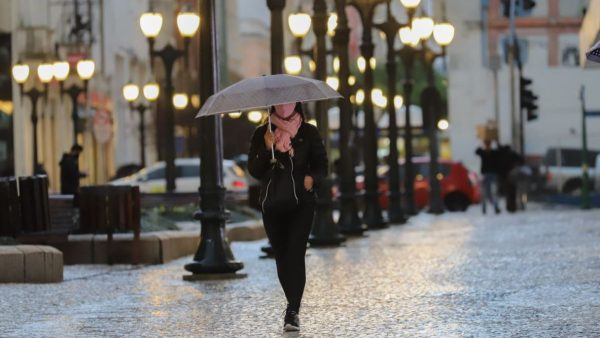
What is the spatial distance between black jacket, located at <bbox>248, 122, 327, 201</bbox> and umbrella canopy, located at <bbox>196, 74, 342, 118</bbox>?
194mm

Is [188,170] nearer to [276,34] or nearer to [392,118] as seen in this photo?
[392,118]

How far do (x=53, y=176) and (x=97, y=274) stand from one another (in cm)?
3758

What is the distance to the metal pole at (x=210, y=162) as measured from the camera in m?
17.3

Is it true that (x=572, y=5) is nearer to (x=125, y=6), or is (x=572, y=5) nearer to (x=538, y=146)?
(x=538, y=146)

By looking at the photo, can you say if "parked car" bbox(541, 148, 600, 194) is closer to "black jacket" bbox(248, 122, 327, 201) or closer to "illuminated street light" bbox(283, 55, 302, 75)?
"illuminated street light" bbox(283, 55, 302, 75)

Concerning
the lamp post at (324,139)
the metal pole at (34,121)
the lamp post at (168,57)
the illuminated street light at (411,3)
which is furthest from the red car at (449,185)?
the lamp post at (324,139)

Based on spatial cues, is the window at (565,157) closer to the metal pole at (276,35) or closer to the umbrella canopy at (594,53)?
the metal pole at (276,35)

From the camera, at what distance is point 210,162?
17359 millimetres

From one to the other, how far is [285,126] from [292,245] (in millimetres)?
790

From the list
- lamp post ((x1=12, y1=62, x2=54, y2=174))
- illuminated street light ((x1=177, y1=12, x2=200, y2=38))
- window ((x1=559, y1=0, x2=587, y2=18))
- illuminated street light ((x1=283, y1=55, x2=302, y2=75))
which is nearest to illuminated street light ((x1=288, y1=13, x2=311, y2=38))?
illuminated street light ((x1=177, y1=12, x2=200, y2=38))

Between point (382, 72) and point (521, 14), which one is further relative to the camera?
point (382, 72)

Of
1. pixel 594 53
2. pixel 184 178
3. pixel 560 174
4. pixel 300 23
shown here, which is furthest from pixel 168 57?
pixel 594 53

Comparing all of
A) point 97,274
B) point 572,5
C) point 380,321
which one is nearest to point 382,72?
point 572,5

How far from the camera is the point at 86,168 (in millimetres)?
61844
